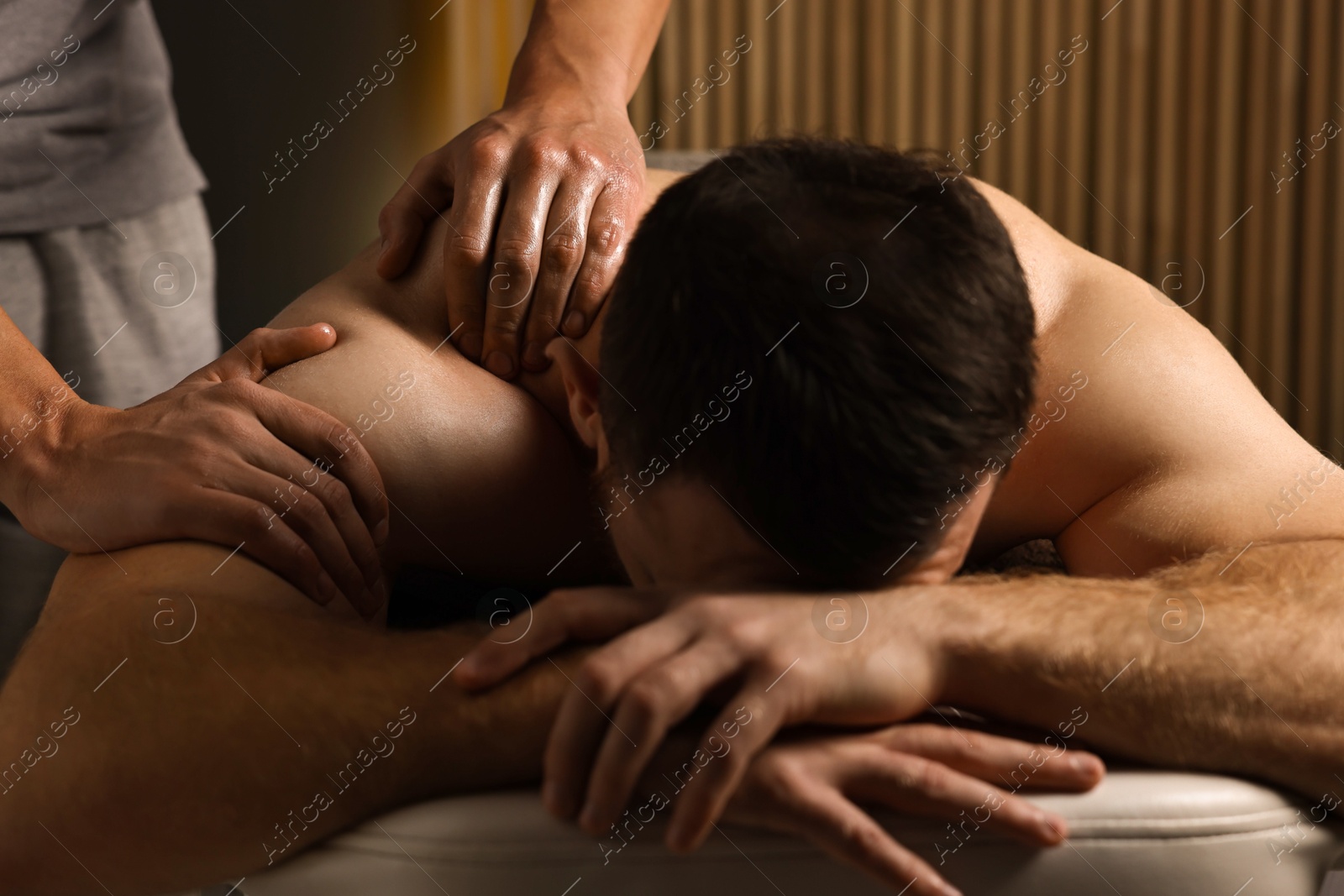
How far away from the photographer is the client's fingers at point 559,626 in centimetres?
57

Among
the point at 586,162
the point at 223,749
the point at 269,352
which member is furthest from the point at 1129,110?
the point at 223,749

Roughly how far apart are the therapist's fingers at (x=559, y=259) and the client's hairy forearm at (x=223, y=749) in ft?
1.07

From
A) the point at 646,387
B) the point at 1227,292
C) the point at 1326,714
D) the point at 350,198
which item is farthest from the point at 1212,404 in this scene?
the point at 1227,292

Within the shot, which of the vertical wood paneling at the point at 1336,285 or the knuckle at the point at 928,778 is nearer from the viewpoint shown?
the knuckle at the point at 928,778

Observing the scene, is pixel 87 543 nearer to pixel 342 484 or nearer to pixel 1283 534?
pixel 342 484

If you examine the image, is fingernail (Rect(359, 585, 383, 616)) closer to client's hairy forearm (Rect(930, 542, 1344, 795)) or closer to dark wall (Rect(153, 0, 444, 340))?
client's hairy forearm (Rect(930, 542, 1344, 795))

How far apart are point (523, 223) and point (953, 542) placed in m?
0.40

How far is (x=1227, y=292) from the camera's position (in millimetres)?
2762

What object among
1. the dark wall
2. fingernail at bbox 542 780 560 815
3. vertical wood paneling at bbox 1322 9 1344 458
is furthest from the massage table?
vertical wood paneling at bbox 1322 9 1344 458

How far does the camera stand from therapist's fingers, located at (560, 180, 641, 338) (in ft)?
2.79

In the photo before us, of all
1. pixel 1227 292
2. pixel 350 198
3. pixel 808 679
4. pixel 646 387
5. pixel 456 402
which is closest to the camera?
pixel 808 679

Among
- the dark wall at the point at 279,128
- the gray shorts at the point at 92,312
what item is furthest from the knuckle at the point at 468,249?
the dark wall at the point at 279,128

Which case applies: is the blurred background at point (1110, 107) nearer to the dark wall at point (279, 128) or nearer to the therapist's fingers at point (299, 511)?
the dark wall at point (279, 128)

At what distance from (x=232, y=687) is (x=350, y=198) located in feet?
6.25
